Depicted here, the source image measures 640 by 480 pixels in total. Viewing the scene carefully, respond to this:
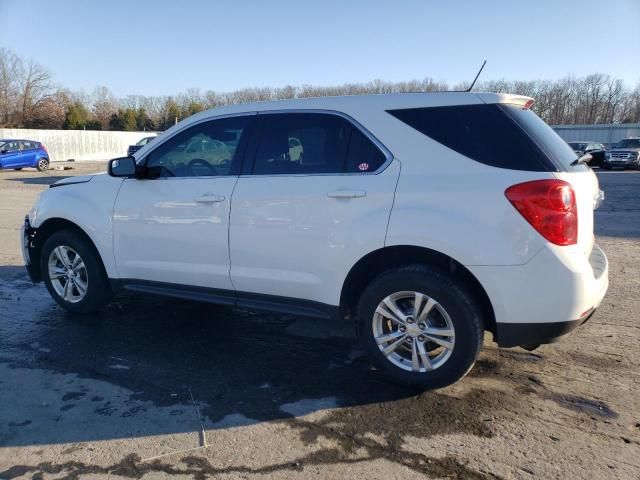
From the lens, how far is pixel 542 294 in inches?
117

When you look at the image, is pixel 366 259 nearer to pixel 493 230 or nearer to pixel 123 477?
pixel 493 230

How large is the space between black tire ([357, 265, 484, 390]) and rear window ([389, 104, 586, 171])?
839 mm

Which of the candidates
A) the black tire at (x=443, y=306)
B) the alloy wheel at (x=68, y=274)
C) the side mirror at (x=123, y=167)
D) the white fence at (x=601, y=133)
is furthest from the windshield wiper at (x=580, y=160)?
the white fence at (x=601, y=133)

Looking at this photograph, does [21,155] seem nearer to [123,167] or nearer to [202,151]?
[123,167]

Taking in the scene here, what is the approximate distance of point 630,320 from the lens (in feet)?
15.2

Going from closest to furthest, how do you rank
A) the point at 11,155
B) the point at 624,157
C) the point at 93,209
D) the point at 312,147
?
the point at 312,147 < the point at 93,209 < the point at 11,155 < the point at 624,157

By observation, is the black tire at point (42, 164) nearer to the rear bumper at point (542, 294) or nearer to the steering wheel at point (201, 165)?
the steering wheel at point (201, 165)

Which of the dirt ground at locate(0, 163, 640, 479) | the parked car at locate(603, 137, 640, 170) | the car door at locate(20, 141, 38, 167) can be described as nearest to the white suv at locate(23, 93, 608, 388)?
the dirt ground at locate(0, 163, 640, 479)

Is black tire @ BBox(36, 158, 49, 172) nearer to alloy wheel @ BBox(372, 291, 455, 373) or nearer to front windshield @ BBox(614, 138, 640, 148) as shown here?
alloy wheel @ BBox(372, 291, 455, 373)

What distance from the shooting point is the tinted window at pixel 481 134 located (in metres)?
3.06

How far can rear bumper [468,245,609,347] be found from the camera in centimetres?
295

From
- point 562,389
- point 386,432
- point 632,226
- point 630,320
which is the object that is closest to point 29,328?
point 386,432

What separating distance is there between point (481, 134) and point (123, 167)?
118 inches

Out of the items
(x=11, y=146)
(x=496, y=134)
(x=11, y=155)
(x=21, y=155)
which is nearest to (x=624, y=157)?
(x=496, y=134)
